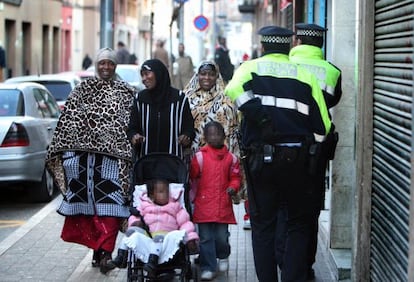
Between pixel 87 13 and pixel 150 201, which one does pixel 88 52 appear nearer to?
pixel 87 13

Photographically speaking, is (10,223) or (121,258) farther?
Result: (10,223)

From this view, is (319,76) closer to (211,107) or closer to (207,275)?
(211,107)

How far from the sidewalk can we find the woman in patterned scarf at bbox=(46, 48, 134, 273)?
0.92 feet

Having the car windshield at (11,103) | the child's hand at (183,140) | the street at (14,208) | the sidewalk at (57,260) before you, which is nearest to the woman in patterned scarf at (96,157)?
the sidewalk at (57,260)

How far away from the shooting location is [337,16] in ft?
25.8

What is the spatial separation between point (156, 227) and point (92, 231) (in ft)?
4.48

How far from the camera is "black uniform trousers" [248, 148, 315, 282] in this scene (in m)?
6.11

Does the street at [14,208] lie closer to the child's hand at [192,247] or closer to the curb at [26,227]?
the curb at [26,227]

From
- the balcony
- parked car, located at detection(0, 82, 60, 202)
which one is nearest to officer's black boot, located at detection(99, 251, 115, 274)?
parked car, located at detection(0, 82, 60, 202)

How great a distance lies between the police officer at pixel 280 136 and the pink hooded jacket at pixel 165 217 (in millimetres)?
672

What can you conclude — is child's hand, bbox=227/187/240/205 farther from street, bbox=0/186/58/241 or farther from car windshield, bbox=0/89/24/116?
car windshield, bbox=0/89/24/116

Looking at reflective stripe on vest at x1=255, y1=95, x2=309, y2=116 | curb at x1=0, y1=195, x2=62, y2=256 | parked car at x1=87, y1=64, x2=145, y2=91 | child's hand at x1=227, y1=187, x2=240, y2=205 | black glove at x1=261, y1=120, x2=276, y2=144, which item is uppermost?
parked car at x1=87, y1=64, x2=145, y2=91

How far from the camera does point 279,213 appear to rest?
655 centimetres

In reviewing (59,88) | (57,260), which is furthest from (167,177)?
(59,88)
